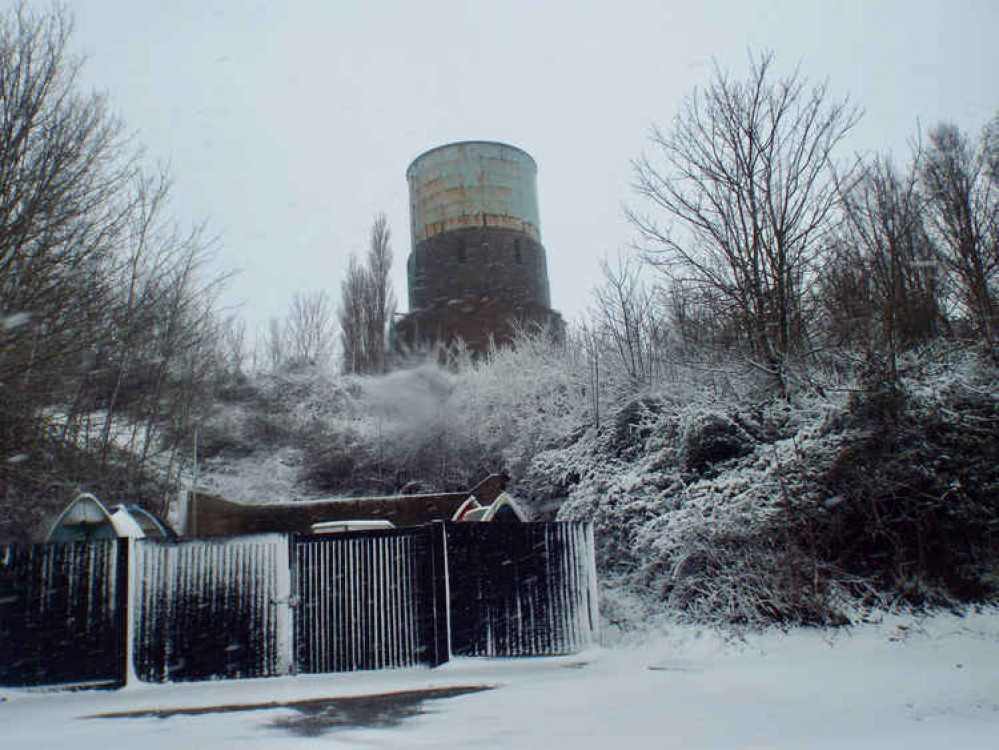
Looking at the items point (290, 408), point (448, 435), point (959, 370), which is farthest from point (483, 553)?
point (290, 408)

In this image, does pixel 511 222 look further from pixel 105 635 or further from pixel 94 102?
pixel 105 635

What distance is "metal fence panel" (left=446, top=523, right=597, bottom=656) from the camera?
8.38 meters

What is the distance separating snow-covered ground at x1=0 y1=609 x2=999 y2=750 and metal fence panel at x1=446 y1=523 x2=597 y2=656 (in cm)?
26

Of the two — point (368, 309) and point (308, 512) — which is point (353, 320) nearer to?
point (368, 309)

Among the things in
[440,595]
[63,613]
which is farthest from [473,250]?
[63,613]

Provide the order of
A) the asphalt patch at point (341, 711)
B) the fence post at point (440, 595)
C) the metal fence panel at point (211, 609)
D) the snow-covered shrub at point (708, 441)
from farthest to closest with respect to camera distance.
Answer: the snow-covered shrub at point (708, 441)
the fence post at point (440, 595)
the metal fence panel at point (211, 609)
the asphalt patch at point (341, 711)

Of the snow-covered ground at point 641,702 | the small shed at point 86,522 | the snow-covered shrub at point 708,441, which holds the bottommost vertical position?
the snow-covered ground at point 641,702

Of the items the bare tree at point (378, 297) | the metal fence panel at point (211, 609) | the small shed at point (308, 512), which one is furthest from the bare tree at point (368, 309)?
the metal fence panel at point (211, 609)

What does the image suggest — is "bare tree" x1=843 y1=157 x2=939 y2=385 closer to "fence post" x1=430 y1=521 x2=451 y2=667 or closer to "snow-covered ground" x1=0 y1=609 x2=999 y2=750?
"snow-covered ground" x1=0 y1=609 x2=999 y2=750

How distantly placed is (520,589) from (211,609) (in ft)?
11.7

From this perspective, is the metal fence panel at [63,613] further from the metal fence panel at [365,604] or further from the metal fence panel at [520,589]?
the metal fence panel at [520,589]

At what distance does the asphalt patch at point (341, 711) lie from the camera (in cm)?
556

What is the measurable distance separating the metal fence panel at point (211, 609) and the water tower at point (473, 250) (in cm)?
1766

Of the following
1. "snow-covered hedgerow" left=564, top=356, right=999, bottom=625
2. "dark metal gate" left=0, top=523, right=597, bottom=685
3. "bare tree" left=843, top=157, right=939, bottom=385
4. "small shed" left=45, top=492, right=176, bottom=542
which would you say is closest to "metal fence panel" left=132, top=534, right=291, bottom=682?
"dark metal gate" left=0, top=523, right=597, bottom=685
